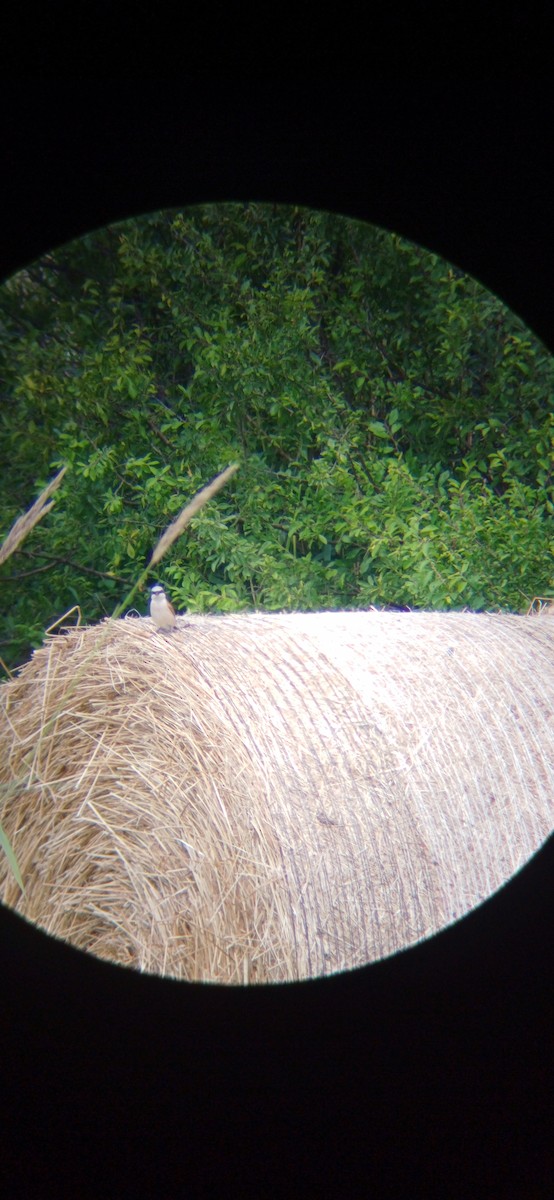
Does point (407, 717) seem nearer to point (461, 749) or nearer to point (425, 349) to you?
point (461, 749)

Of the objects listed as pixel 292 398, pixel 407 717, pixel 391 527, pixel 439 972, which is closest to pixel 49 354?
pixel 292 398

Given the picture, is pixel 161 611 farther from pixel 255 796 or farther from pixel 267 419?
pixel 267 419

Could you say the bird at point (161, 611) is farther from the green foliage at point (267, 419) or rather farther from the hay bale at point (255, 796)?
the green foliage at point (267, 419)

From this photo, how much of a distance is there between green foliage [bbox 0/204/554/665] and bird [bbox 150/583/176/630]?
7.06 ft

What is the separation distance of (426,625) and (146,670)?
105cm

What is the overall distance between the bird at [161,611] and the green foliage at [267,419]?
2152 mm

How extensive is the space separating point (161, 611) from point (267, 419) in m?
3.04

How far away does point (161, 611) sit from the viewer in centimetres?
271

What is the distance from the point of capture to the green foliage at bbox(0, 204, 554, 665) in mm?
5074

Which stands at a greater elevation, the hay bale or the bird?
the bird

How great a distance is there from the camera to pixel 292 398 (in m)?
5.28

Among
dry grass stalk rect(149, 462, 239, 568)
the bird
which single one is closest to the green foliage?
the bird

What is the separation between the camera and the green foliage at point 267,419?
5074 millimetres

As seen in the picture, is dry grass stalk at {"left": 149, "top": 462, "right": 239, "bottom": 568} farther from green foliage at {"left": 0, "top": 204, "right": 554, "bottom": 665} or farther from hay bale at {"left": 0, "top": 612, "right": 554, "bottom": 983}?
green foliage at {"left": 0, "top": 204, "right": 554, "bottom": 665}
